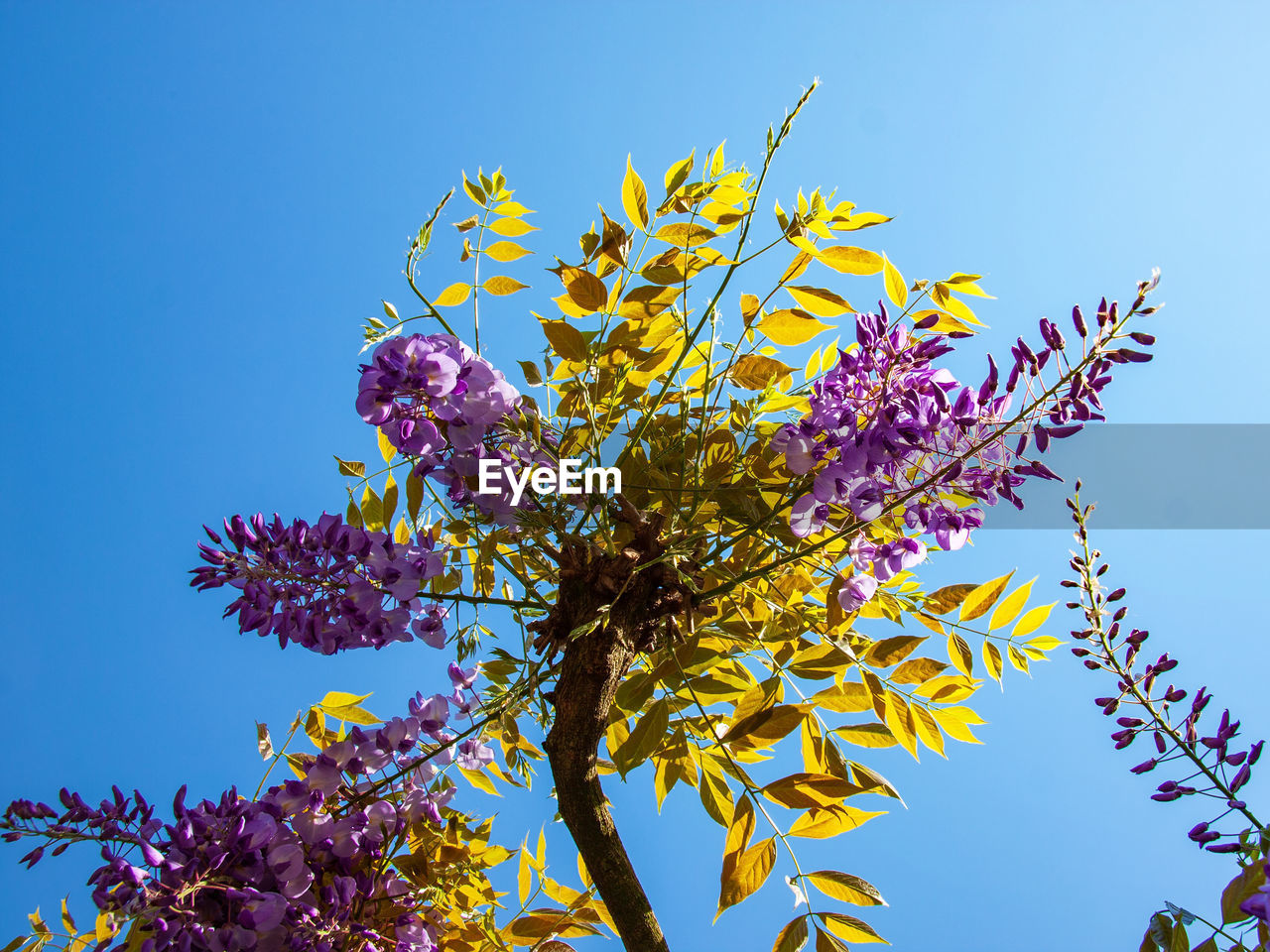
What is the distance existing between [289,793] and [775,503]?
0.57m

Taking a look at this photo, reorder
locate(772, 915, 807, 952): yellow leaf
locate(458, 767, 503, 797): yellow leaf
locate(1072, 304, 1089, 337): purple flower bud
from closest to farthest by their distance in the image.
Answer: locate(1072, 304, 1089, 337): purple flower bud, locate(772, 915, 807, 952): yellow leaf, locate(458, 767, 503, 797): yellow leaf

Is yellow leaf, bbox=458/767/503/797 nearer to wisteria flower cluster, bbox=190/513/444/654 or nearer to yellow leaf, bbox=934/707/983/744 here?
wisteria flower cluster, bbox=190/513/444/654

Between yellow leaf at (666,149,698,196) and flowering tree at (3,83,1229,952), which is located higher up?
yellow leaf at (666,149,698,196)

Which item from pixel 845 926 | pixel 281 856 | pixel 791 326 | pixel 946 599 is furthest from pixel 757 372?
pixel 281 856

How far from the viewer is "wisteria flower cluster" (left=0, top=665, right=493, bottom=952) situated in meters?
0.71

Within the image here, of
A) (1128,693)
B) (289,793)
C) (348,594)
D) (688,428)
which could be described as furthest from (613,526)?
(1128,693)

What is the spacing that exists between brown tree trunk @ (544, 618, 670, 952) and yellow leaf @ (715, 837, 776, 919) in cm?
10

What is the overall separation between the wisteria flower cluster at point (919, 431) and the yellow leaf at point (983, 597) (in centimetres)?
11

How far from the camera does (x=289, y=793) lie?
842 mm

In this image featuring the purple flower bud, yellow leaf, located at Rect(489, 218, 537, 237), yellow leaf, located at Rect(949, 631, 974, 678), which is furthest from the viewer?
yellow leaf, located at Rect(489, 218, 537, 237)

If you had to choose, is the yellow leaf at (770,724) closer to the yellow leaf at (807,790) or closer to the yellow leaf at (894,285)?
the yellow leaf at (807,790)

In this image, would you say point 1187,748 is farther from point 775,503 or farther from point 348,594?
point 348,594

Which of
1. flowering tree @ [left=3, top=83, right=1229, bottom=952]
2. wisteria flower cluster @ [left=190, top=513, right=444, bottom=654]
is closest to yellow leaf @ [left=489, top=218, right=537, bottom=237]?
flowering tree @ [left=3, top=83, right=1229, bottom=952]

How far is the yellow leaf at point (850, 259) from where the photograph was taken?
2.74 feet
